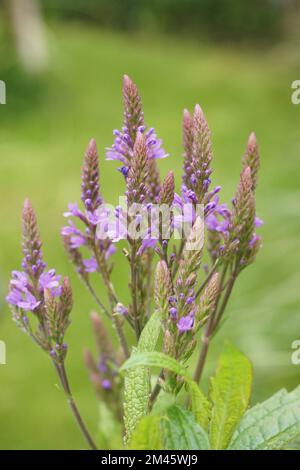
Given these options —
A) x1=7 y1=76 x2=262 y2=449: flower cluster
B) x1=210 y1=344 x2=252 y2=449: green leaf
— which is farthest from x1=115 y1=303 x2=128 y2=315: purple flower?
x1=210 y1=344 x2=252 y2=449: green leaf

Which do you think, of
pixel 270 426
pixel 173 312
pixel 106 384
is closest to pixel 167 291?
pixel 173 312

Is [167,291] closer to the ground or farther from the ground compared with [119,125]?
closer to the ground

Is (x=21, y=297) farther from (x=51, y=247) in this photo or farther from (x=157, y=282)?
(x=51, y=247)

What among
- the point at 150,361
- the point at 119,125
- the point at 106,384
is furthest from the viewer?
the point at 119,125

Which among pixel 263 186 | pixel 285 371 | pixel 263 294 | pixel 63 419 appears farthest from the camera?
pixel 263 186

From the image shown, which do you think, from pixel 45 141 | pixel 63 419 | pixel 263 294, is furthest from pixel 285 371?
pixel 45 141

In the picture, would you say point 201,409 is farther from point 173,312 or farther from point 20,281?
point 20,281
